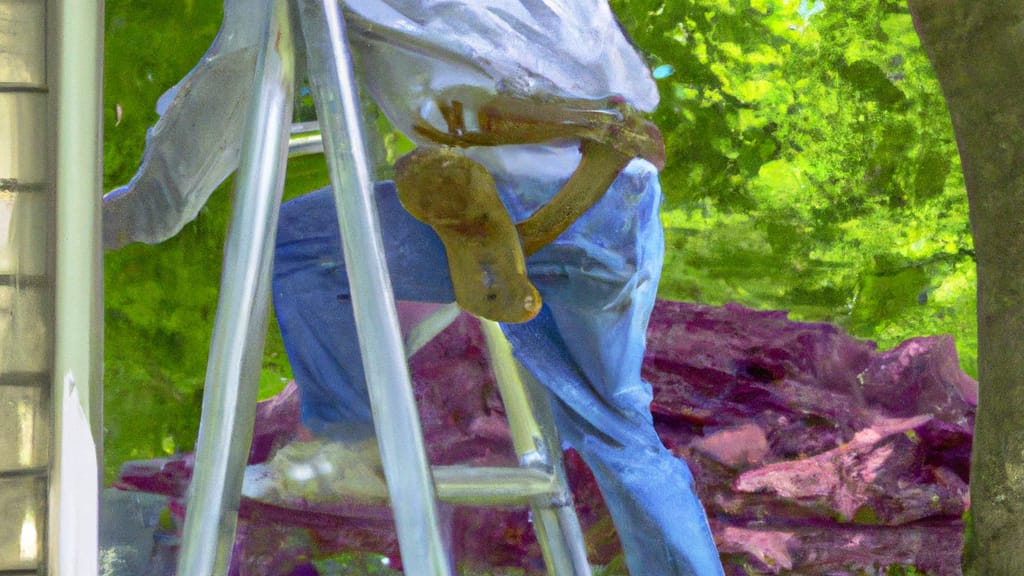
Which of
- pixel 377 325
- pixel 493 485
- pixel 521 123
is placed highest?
pixel 521 123

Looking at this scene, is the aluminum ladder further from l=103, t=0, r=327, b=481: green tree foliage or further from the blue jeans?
l=103, t=0, r=327, b=481: green tree foliage

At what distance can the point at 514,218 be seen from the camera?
1.31m

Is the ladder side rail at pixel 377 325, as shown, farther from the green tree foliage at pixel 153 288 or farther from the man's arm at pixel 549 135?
the green tree foliage at pixel 153 288

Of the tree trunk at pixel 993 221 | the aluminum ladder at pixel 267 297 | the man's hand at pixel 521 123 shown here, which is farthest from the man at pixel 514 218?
the tree trunk at pixel 993 221

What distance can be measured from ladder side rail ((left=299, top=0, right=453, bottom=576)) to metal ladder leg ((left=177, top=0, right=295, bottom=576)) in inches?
1.8

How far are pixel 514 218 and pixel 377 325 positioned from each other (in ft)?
0.98

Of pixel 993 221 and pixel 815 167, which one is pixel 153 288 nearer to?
pixel 815 167

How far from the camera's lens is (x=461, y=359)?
4.87 feet

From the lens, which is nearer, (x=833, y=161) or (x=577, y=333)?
(x=577, y=333)

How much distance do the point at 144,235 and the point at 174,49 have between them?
25 cm

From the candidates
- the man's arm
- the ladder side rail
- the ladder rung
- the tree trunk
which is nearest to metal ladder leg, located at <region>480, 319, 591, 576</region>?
the ladder rung

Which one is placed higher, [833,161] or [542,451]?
[833,161]

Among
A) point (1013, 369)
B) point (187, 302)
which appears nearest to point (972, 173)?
point (1013, 369)

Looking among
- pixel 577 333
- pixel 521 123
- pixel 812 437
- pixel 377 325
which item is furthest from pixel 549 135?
pixel 812 437
